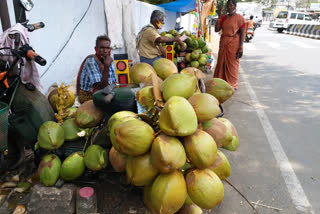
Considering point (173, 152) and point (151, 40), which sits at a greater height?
point (151, 40)

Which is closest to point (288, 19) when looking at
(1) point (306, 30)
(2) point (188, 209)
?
(1) point (306, 30)

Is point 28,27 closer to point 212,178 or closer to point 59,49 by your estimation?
point 212,178

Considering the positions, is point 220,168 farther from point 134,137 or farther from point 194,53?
point 194,53

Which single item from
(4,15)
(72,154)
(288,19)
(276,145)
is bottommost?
(276,145)

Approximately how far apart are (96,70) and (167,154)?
179 centimetres

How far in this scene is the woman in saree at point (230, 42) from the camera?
15.9ft

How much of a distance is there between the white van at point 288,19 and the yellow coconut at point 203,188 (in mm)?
26072

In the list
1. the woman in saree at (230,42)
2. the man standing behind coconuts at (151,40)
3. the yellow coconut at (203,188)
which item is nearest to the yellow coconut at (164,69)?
the yellow coconut at (203,188)

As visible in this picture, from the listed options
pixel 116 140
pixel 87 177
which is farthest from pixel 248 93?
pixel 116 140

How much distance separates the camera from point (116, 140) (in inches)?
54.7

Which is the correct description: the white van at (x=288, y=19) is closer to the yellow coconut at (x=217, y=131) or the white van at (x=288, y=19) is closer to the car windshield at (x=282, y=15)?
the car windshield at (x=282, y=15)

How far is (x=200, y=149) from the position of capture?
136cm

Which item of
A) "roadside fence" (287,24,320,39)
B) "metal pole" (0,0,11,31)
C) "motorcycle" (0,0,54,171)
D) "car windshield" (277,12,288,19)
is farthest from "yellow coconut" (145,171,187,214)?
"car windshield" (277,12,288,19)

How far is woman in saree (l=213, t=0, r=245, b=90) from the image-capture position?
4.84 metres
